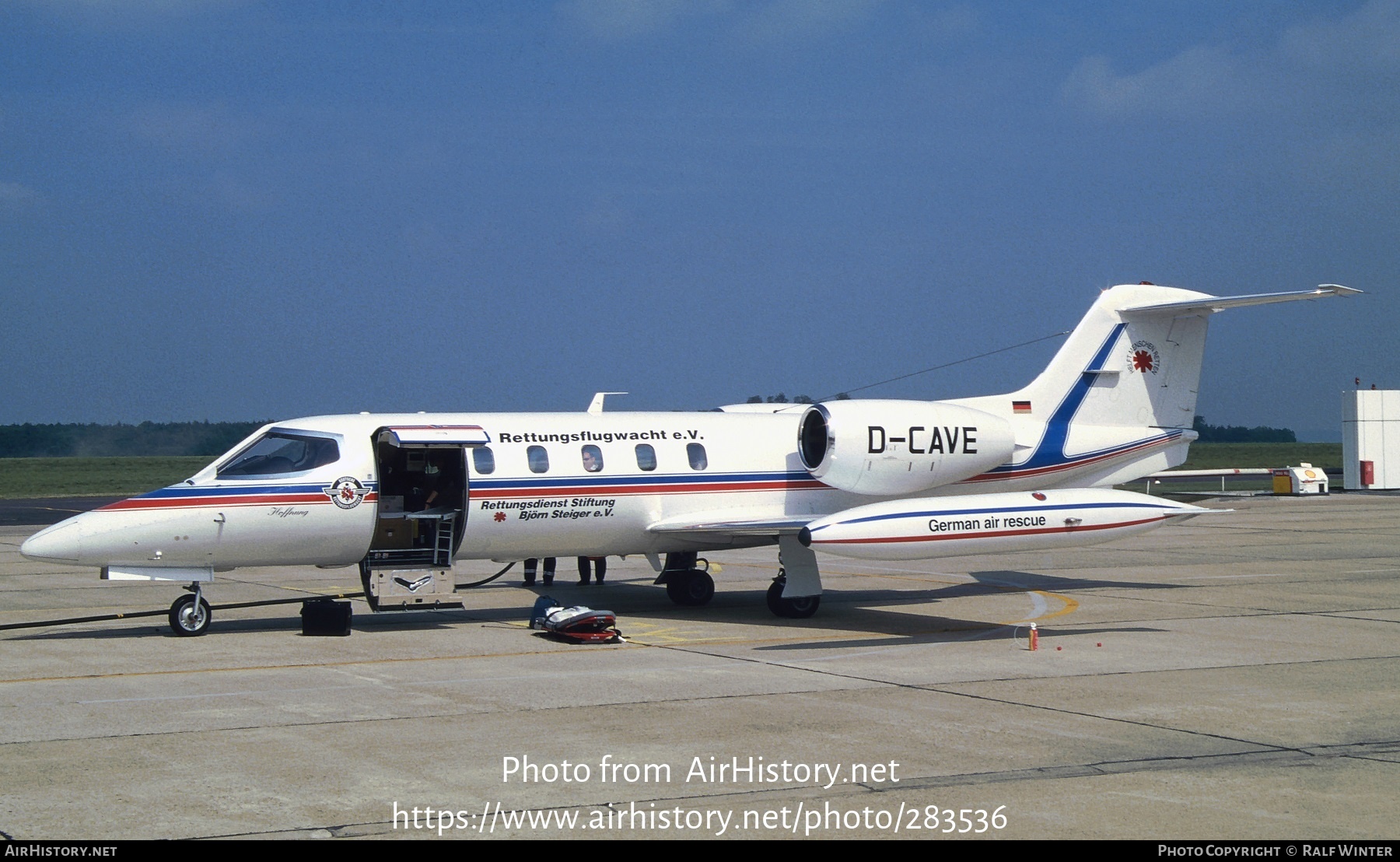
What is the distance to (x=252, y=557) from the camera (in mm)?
15914

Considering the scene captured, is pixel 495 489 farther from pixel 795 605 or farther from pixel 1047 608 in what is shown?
pixel 1047 608

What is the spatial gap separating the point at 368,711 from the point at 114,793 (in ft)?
9.79

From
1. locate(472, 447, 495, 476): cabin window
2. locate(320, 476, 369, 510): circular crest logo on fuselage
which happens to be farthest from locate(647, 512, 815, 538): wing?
locate(320, 476, 369, 510): circular crest logo on fuselage

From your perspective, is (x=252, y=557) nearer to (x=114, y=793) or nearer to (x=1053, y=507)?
(x=114, y=793)

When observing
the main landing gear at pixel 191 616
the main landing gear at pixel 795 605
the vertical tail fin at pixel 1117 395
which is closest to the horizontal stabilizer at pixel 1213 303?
the vertical tail fin at pixel 1117 395

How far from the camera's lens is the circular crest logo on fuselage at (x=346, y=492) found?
16094 millimetres

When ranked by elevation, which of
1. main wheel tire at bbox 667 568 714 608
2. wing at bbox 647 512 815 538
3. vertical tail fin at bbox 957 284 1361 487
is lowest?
main wheel tire at bbox 667 568 714 608

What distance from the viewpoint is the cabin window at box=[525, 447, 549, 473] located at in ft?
56.5

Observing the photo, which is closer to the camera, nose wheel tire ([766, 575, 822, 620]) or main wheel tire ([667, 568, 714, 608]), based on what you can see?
nose wheel tire ([766, 575, 822, 620])

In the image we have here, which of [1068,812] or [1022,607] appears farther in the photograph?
[1022,607]

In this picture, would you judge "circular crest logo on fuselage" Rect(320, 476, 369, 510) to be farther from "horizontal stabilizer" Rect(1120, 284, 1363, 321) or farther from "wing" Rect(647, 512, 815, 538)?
"horizontal stabilizer" Rect(1120, 284, 1363, 321)

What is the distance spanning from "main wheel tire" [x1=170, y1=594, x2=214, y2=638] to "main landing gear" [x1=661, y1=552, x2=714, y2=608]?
6552 millimetres

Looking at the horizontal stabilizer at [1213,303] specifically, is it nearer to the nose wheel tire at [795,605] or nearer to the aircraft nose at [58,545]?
the nose wheel tire at [795,605]

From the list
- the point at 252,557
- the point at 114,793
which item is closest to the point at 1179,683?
the point at 114,793
